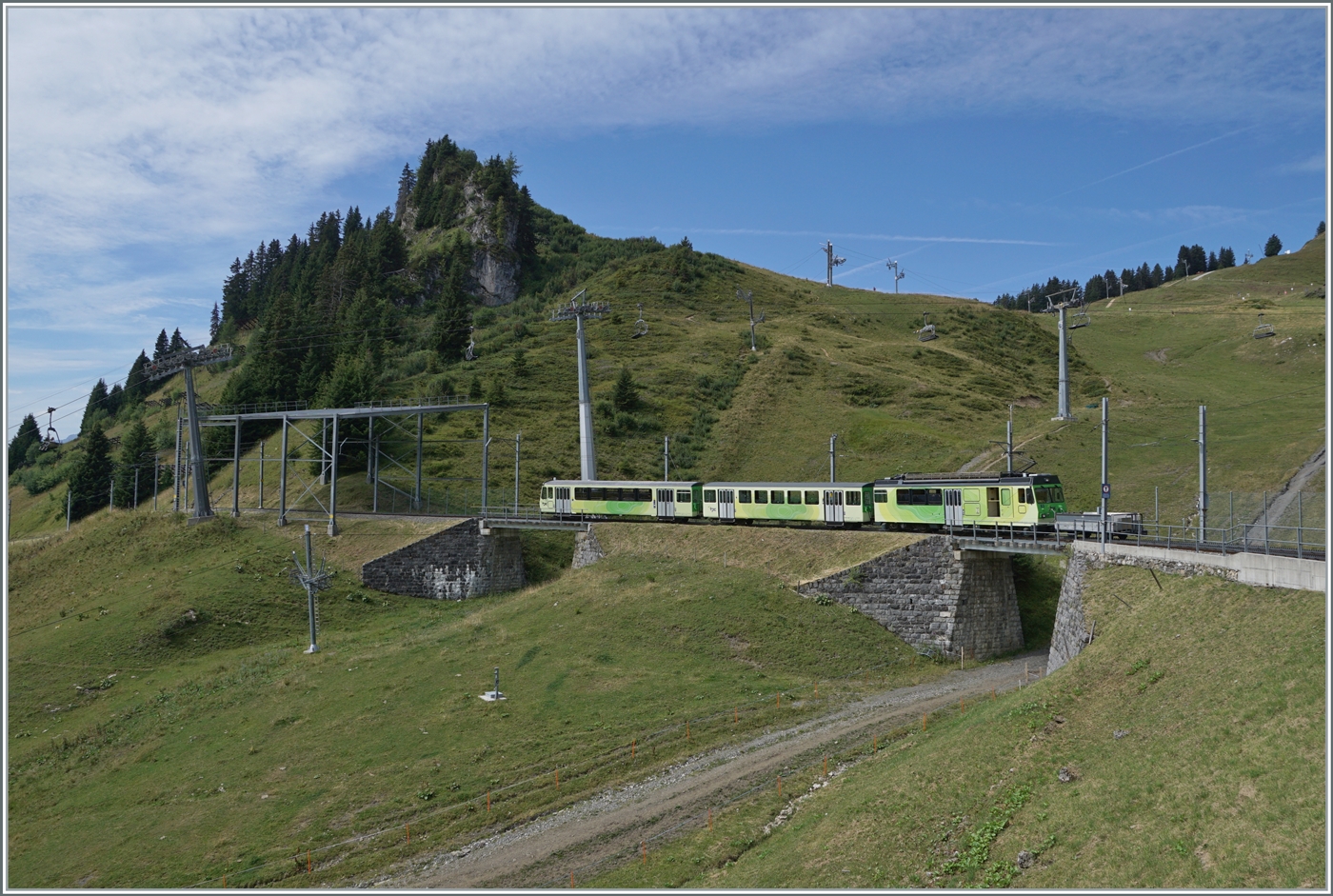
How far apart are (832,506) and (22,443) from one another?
157839 millimetres

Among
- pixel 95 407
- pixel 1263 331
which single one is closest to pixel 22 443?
pixel 95 407

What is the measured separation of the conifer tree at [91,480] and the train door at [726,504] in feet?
259

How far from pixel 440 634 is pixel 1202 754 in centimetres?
3869

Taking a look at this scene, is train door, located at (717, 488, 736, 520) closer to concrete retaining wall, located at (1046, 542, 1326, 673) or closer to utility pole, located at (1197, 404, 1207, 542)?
concrete retaining wall, located at (1046, 542, 1326, 673)

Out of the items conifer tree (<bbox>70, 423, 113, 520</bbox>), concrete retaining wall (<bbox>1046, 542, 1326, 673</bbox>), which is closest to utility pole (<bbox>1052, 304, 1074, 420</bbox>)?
concrete retaining wall (<bbox>1046, 542, 1326, 673</bbox>)

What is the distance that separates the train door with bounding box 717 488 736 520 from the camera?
57722mm

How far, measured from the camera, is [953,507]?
1834 inches

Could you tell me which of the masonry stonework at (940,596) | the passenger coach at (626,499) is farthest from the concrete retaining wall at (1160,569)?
→ the passenger coach at (626,499)

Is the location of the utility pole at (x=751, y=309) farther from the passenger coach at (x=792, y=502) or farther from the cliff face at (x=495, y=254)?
the passenger coach at (x=792, y=502)

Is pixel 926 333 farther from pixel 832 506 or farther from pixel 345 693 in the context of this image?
pixel 345 693

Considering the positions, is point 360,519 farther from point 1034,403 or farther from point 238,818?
point 1034,403

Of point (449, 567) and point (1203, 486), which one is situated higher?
point (1203, 486)

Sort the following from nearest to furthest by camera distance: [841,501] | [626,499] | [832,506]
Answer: [841,501] < [832,506] < [626,499]

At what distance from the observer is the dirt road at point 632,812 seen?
80.9ft
